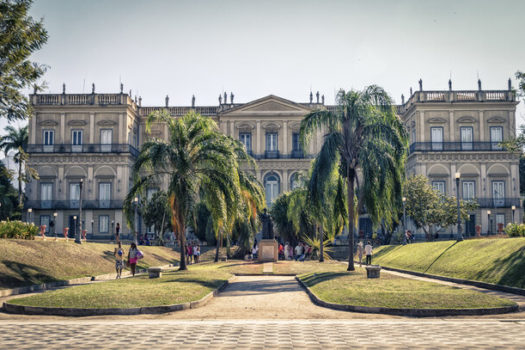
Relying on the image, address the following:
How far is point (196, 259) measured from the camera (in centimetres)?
3369

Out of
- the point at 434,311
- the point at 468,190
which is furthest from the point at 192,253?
Result: the point at 468,190

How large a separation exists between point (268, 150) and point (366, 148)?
115ft

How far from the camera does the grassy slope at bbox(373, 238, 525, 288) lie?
16.4 metres

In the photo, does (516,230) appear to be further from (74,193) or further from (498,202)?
(74,193)

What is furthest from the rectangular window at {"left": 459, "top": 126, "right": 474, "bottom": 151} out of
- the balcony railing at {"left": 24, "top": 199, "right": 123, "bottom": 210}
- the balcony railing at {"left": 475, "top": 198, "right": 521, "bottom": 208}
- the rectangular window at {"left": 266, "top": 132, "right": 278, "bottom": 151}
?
the balcony railing at {"left": 24, "top": 199, "right": 123, "bottom": 210}

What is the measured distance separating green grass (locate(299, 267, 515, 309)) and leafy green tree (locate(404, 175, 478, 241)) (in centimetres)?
2431

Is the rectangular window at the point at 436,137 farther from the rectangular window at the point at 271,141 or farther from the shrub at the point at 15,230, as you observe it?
the shrub at the point at 15,230

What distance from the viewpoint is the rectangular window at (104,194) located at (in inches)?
1993

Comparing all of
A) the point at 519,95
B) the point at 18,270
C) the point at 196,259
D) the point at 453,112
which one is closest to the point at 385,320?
the point at 18,270

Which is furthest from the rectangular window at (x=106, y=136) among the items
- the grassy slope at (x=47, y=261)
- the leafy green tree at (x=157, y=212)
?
the grassy slope at (x=47, y=261)

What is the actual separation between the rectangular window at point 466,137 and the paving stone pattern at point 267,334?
1649 inches

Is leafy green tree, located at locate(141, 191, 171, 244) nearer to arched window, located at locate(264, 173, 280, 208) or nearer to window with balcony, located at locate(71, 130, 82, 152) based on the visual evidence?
window with balcony, located at locate(71, 130, 82, 152)

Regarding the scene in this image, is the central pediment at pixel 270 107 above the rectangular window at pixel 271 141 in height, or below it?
above

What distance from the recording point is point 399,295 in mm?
12766
